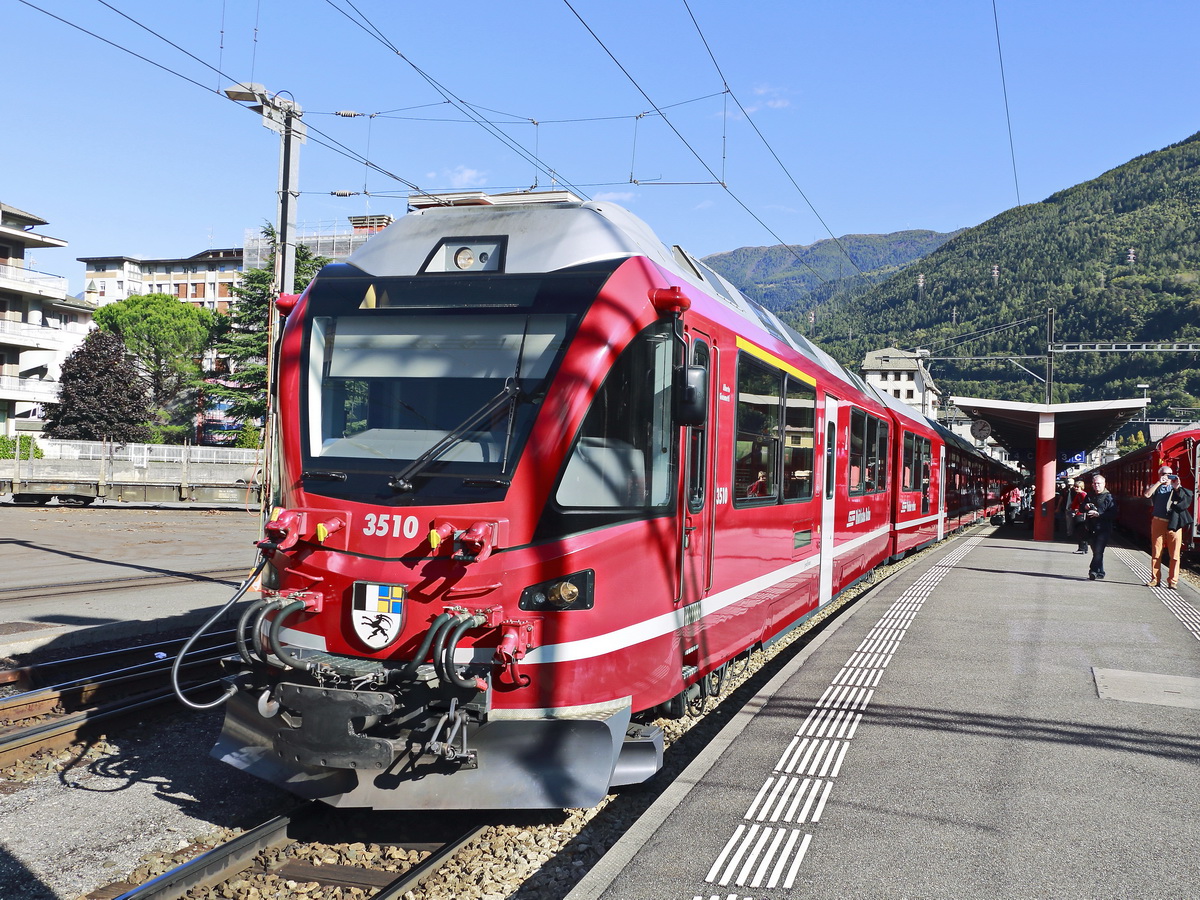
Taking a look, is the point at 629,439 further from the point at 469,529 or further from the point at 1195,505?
the point at 1195,505

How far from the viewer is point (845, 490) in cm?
1221

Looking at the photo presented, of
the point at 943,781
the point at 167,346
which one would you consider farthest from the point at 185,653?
the point at 167,346

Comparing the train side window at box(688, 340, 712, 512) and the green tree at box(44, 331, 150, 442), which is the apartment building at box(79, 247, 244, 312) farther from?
the train side window at box(688, 340, 712, 512)

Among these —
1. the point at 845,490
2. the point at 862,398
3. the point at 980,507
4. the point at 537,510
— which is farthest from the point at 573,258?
the point at 980,507

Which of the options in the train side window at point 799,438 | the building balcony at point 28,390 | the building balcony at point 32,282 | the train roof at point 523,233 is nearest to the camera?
the train roof at point 523,233

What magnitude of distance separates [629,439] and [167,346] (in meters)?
67.1

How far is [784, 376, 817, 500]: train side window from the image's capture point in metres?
9.01

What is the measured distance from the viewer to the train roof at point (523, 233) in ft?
19.2

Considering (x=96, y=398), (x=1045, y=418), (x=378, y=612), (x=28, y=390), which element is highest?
(x=28, y=390)

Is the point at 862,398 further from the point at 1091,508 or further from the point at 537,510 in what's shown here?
the point at 537,510

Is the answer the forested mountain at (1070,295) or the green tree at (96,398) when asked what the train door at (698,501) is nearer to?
the green tree at (96,398)

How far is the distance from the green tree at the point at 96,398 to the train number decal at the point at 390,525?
51.9 meters

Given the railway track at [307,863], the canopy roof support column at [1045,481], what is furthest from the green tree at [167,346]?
the railway track at [307,863]

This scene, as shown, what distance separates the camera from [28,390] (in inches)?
2093
